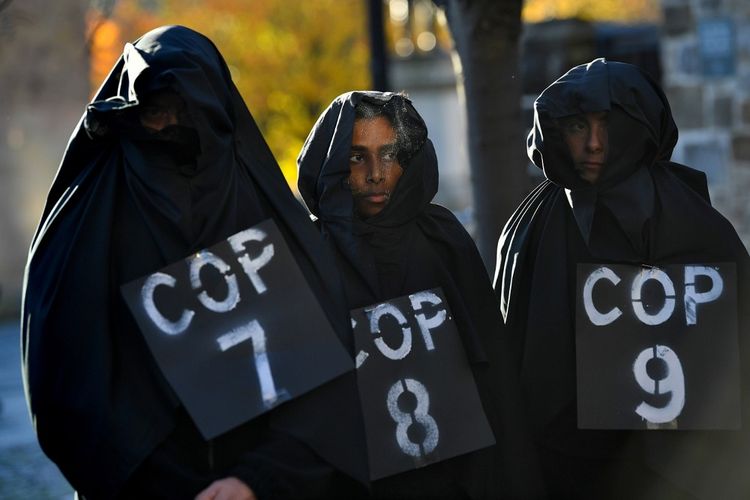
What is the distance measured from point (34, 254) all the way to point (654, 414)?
1890 millimetres

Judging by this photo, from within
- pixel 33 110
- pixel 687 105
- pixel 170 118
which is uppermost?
pixel 170 118

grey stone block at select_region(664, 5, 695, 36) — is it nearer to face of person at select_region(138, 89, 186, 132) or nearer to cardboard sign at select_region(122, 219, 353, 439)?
cardboard sign at select_region(122, 219, 353, 439)

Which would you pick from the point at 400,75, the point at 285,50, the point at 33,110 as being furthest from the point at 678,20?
the point at 285,50

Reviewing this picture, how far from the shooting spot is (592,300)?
4168 mm

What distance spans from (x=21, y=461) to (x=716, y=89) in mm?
5683

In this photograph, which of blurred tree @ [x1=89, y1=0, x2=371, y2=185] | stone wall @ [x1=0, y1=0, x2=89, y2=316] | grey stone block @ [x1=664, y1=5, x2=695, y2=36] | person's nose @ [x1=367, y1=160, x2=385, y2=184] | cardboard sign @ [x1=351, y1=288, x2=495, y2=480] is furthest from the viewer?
blurred tree @ [x1=89, y1=0, x2=371, y2=185]

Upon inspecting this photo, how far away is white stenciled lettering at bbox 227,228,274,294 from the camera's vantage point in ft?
11.6

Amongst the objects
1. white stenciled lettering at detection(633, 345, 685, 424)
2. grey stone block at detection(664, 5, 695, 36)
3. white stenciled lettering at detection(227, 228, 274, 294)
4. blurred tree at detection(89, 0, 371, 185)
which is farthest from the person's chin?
blurred tree at detection(89, 0, 371, 185)

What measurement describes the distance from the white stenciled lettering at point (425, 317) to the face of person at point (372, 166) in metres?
0.29

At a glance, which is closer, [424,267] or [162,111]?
[162,111]

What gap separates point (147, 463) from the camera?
3375 millimetres

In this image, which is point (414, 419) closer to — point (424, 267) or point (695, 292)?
point (424, 267)

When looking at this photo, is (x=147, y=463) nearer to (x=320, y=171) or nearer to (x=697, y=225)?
(x=320, y=171)

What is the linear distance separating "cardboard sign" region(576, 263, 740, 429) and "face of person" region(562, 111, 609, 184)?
306 mm
